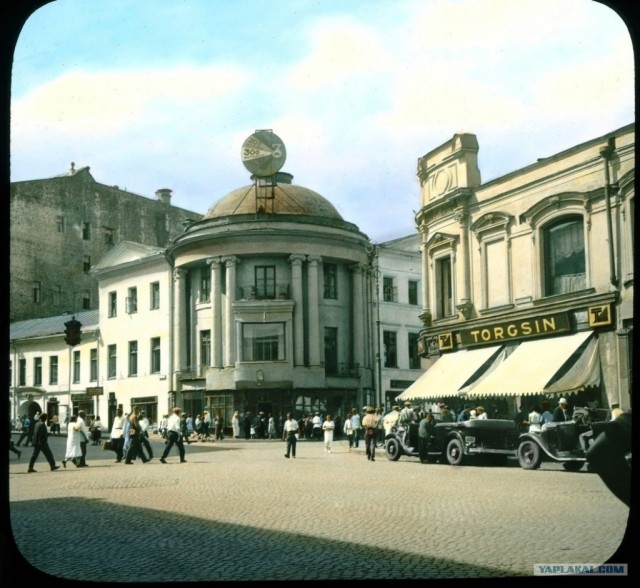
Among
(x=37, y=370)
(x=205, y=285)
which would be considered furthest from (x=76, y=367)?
(x=205, y=285)

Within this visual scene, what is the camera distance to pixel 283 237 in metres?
22.7

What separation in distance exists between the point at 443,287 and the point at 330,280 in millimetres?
5421

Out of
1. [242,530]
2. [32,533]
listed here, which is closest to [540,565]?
[242,530]

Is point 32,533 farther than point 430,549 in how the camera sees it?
Yes

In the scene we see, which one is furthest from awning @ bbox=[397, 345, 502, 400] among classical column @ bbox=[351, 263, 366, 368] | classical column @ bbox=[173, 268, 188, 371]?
classical column @ bbox=[173, 268, 188, 371]

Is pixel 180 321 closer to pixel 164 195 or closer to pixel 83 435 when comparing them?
pixel 83 435

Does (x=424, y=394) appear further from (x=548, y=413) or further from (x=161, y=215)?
(x=161, y=215)

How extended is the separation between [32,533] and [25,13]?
515cm

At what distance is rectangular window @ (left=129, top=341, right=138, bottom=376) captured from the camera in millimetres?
15289

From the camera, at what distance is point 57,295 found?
508 inches

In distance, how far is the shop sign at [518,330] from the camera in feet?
62.6

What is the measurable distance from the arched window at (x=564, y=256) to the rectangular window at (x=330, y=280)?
16.9 feet

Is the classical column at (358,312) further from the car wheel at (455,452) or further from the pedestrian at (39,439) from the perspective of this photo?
the pedestrian at (39,439)

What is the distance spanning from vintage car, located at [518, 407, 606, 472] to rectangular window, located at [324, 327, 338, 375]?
4.16 metres
